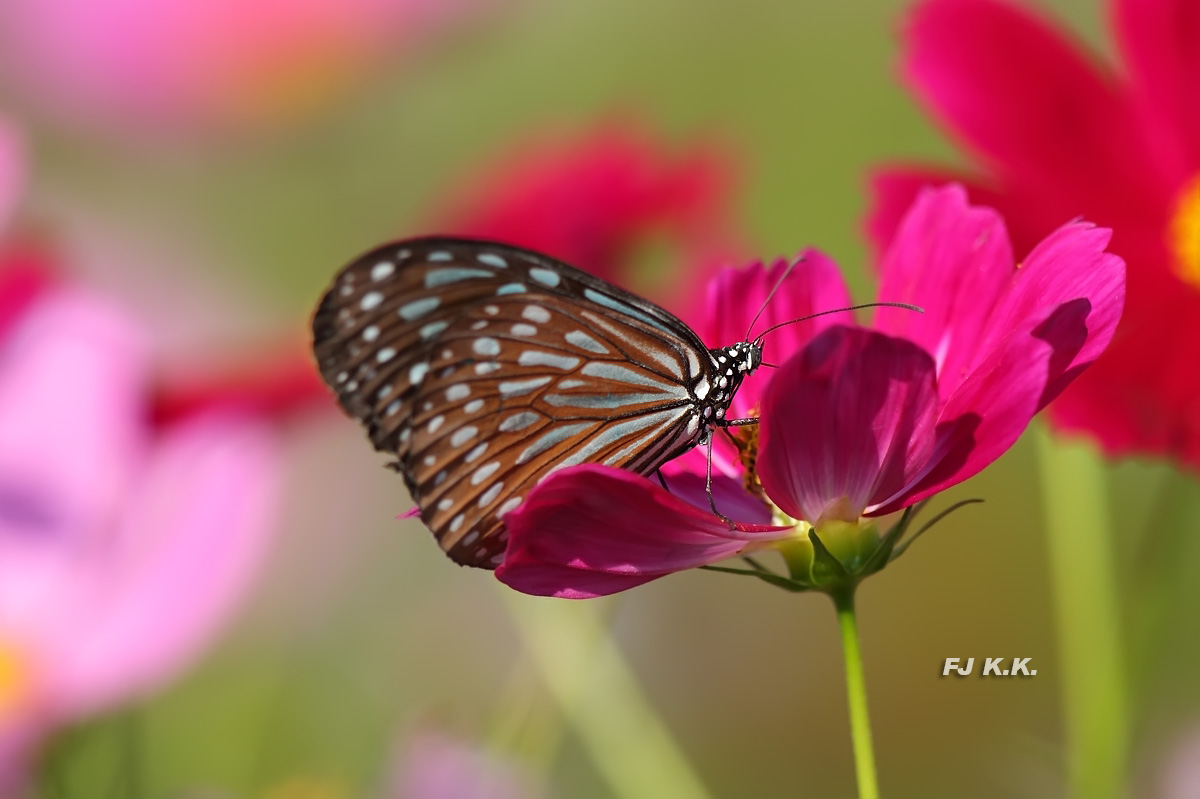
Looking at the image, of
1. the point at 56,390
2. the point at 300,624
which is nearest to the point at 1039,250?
the point at 56,390

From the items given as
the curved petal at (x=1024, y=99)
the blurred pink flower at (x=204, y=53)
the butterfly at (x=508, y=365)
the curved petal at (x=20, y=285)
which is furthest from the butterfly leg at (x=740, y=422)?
the blurred pink flower at (x=204, y=53)

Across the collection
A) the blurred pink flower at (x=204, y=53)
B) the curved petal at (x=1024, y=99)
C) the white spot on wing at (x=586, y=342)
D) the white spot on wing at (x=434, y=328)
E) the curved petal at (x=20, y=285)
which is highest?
the blurred pink flower at (x=204, y=53)

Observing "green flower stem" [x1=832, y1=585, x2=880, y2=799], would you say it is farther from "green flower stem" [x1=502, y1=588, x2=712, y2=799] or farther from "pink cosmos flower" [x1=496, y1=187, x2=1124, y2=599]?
"green flower stem" [x1=502, y1=588, x2=712, y2=799]

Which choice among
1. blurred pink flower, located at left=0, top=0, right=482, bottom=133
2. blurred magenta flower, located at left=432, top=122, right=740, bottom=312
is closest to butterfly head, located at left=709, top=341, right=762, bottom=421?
blurred magenta flower, located at left=432, top=122, right=740, bottom=312

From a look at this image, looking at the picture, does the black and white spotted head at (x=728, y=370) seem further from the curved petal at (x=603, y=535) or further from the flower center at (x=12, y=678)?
the flower center at (x=12, y=678)

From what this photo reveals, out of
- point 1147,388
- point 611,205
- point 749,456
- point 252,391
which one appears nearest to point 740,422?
point 749,456

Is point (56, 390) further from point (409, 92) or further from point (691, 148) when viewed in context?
point (409, 92)
